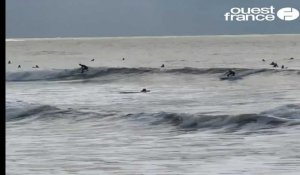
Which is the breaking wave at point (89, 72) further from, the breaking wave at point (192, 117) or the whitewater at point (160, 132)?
the breaking wave at point (192, 117)

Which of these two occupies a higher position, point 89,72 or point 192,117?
point 192,117

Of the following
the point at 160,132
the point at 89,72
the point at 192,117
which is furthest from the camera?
the point at 89,72

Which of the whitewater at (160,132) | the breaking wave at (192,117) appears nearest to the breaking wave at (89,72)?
the whitewater at (160,132)

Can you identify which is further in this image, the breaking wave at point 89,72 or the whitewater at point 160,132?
the breaking wave at point 89,72

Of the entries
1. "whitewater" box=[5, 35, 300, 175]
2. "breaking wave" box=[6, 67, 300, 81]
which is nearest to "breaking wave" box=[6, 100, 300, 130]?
"whitewater" box=[5, 35, 300, 175]

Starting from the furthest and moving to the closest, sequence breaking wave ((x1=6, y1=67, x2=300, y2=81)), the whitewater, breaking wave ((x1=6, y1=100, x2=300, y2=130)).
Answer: breaking wave ((x1=6, y1=67, x2=300, y2=81))
breaking wave ((x1=6, y1=100, x2=300, y2=130))
the whitewater

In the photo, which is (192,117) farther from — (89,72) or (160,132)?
(89,72)

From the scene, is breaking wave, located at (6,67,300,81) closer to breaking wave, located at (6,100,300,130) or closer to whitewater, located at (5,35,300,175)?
whitewater, located at (5,35,300,175)

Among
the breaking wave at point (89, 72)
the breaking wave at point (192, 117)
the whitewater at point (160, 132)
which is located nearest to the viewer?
the whitewater at point (160, 132)

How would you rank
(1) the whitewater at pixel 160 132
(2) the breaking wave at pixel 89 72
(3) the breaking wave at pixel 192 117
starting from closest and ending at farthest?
(1) the whitewater at pixel 160 132, (3) the breaking wave at pixel 192 117, (2) the breaking wave at pixel 89 72

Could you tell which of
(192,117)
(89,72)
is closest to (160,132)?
(192,117)

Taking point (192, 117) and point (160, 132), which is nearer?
point (160, 132)

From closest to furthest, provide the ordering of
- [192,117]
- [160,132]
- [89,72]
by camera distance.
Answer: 1. [160,132]
2. [192,117]
3. [89,72]

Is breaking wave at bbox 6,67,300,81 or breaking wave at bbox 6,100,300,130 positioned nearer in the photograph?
breaking wave at bbox 6,100,300,130
